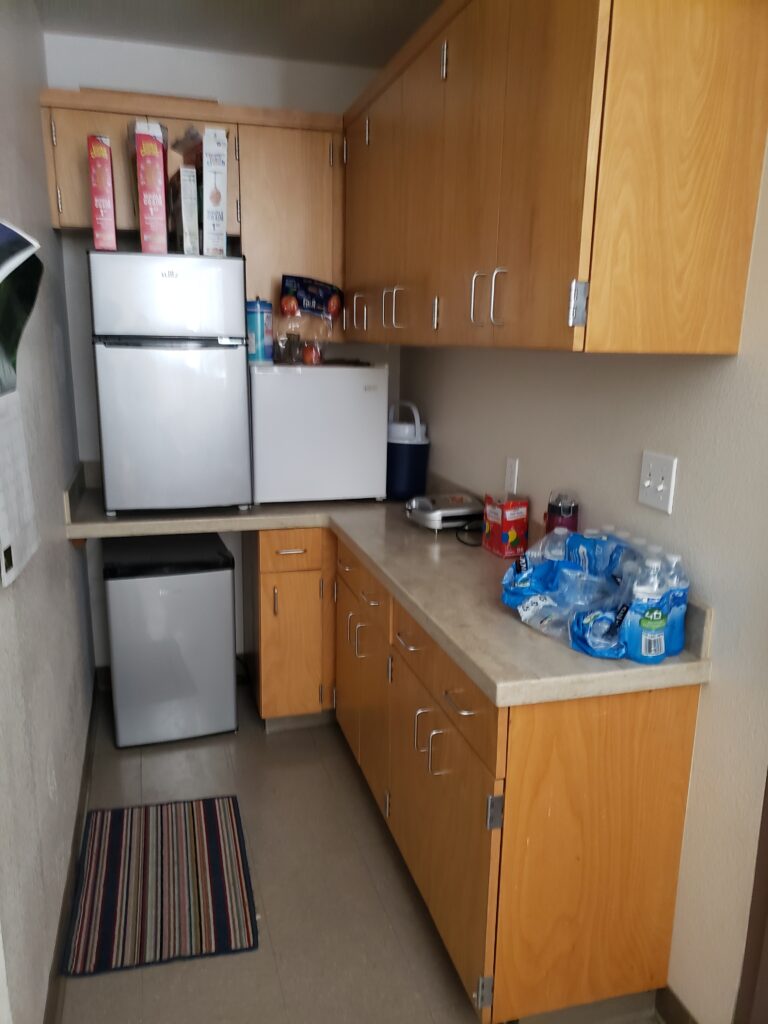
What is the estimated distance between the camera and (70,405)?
2.75 m

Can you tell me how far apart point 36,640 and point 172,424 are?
95 cm

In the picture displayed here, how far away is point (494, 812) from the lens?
140 cm

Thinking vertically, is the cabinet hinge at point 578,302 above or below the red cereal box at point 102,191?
below

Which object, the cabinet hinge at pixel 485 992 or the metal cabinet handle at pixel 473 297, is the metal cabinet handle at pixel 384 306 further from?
the cabinet hinge at pixel 485 992

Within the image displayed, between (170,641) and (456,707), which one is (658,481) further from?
(170,641)

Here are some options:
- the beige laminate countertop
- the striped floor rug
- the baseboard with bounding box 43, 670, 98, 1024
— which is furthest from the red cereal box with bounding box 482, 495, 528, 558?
the baseboard with bounding box 43, 670, 98, 1024

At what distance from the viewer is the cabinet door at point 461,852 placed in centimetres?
144

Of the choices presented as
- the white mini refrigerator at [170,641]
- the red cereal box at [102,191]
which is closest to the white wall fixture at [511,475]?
the white mini refrigerator at [170,641]

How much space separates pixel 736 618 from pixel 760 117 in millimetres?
898

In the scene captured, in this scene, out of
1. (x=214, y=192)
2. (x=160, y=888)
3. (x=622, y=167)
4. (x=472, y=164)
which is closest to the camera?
(x=622, y=167)

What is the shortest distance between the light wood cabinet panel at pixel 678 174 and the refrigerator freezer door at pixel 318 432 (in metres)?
1.42

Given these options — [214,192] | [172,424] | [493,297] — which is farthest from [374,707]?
[214,192]

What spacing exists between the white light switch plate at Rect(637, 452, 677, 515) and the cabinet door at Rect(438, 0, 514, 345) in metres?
0.45

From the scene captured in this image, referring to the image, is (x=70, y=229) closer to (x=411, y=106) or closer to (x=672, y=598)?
(x=411, y=106)
